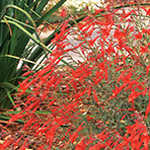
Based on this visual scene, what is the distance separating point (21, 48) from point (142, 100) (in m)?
1.31

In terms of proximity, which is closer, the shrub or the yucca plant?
the shrub

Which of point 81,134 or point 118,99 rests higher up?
point 118,99

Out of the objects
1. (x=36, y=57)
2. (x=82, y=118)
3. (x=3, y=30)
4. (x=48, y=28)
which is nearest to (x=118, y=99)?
(x=82, y=118)

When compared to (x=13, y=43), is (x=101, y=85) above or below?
above

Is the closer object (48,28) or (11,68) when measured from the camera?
(11,68)

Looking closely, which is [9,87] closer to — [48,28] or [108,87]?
[108,87]

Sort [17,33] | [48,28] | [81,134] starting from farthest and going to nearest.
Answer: [48,28] → [17,33] → [81,134]

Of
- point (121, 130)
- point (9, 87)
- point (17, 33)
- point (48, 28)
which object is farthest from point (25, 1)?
point (48, 28)

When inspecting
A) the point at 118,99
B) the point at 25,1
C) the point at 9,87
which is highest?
the point at 25,1

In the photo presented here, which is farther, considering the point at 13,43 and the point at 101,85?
the point at 13,43

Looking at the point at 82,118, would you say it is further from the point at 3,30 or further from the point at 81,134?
the point at 3,30

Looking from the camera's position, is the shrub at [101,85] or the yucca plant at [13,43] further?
the yucca plant at [13,43]

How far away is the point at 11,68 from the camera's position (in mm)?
2988

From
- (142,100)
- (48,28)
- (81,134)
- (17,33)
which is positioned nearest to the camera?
(81,134)
